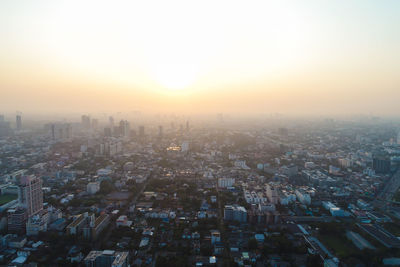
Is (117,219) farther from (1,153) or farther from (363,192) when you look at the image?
(1,153)

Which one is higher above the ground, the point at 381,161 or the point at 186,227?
the point at 381,161

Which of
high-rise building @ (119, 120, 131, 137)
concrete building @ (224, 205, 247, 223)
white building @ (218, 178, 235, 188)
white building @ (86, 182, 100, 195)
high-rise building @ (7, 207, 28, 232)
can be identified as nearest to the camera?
high-rise building @ (7, 207, 28, 232)

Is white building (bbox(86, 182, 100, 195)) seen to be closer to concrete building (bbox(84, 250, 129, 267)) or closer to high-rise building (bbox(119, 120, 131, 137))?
concrete building (bbox(84, 250, 129, 267))

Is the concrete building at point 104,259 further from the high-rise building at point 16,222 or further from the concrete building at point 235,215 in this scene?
the concrete building at point 235,215

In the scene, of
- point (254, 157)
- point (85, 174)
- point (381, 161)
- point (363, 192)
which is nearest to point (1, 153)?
point (85, 174)

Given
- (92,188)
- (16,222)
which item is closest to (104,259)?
(16,222)

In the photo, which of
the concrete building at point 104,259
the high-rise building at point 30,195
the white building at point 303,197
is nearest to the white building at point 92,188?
the high-rise building at point 30,195

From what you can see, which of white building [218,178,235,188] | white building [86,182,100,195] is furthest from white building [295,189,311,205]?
white building [86,182,100,195]

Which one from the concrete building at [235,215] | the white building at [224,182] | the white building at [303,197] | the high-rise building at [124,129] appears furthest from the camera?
the high-rise building at [124,129]
